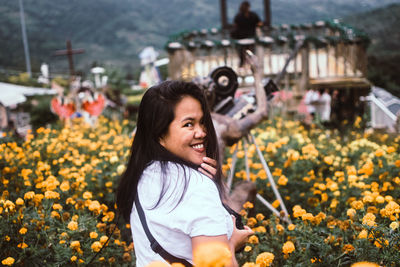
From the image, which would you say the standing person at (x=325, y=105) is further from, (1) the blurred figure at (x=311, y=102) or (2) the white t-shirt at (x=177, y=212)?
(2) the white t-shirt at (x=177, y=212)

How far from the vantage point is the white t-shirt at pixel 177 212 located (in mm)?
1049

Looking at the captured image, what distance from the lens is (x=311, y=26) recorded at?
9.07 meters

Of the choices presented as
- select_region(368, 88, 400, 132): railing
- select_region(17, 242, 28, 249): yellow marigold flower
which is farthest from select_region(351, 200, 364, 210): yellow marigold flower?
select_region(368, 88, 400, 132): railing

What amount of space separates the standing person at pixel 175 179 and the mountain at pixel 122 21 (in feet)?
128

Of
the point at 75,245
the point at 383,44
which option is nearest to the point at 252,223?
the point at 75,245

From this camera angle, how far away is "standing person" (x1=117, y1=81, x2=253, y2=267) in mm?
1069

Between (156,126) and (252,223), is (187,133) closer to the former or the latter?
Result: (156,126)

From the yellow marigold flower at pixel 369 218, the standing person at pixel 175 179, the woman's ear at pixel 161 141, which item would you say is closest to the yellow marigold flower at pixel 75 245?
the standing person at pixel 175 179

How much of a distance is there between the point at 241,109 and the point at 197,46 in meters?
5.60

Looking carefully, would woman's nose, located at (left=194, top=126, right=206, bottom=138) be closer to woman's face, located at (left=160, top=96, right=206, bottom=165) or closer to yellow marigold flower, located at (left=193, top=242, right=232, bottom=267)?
woman's face, located at (left=160, top=96, right=206, bottom=165)

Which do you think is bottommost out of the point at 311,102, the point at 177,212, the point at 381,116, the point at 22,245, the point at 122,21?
the point at 311,102

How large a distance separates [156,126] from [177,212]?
337mm

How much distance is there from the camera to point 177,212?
1.09 m

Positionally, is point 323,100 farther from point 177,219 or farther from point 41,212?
point 177,219
